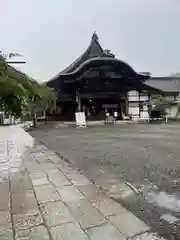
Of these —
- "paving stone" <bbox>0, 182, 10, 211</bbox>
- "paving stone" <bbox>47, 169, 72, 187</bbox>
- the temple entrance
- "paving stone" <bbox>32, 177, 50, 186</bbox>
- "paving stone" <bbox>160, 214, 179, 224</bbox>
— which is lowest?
"paving stone" <bbox>160, 214, 179, 224</bbox>

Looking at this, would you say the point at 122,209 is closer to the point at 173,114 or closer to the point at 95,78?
the point at 95,78

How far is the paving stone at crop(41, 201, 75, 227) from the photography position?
257 centimetres

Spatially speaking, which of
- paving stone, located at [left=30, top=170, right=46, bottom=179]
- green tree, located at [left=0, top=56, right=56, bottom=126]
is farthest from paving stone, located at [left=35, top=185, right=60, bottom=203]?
green tree, located at [left=0, top=56, right=56, bottom=126]

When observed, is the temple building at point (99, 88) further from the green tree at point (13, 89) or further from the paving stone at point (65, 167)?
the green tree at point (13, 89)

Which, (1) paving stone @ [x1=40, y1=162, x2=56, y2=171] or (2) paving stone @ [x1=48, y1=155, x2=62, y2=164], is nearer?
(1) paving stone @ [x1=40, y1=162, x2=56, y2=171]

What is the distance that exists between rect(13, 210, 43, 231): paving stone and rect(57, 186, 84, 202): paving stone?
0.50 m

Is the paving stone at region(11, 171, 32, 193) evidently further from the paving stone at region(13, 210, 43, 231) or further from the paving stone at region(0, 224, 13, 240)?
the paving stone at region(0, 224, 13, 240)

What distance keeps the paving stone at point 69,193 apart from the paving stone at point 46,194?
76 millimetres

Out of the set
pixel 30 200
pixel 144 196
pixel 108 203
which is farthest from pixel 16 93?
pixel 144 196

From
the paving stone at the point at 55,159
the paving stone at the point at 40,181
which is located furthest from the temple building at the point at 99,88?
the paving stone at the point at 40,181

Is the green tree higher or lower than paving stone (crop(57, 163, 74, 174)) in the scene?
higher

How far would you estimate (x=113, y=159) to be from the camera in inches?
227

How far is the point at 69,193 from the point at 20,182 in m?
0.99

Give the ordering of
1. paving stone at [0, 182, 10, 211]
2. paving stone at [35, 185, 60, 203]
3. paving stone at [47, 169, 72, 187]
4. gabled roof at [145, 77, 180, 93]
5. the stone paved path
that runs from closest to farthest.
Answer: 1. the stone paved path
2. paving stone at [0, 182, 10, 211]
3. paving stone at [35, 185, 60, 203]
4. paving stone at [47, 169, 72, 187]
5. gabled roof at [145, 77, 180, 93]
